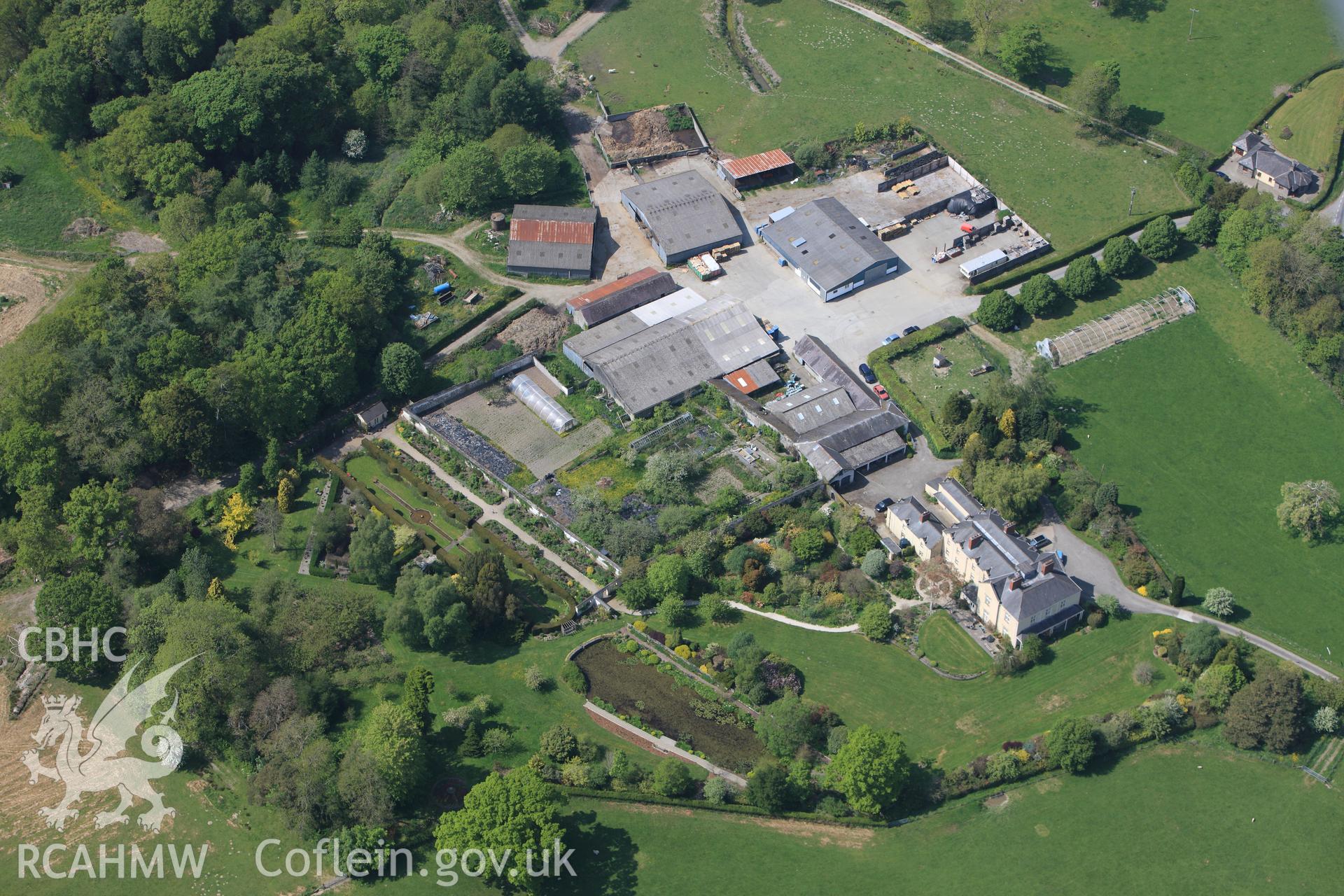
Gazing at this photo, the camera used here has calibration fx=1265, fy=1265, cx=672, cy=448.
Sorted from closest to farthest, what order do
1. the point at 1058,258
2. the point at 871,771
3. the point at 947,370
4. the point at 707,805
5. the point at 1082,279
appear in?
1. the point at 871,771
2. the point at 707,805
3. the point at 947,370
4. the point at 1082,279
5. the point at 1058,258

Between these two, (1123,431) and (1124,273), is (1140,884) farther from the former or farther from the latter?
(1124,273)

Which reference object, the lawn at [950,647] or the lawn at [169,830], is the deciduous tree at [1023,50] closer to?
the lawn at [950,647]

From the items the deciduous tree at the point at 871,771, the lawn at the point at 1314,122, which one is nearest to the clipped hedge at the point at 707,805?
the deciduous tree at the point at 871,771

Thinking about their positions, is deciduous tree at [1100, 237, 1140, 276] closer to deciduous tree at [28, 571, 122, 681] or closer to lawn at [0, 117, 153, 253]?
deciduous tree at [28, 571, 122, 681]

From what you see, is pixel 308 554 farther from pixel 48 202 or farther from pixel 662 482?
pixel 48 202

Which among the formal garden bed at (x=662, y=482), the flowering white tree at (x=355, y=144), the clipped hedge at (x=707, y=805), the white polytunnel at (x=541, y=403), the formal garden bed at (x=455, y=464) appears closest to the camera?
the clipped hedge at (x=707, y=805)

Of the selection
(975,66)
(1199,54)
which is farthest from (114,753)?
(1199,54)
